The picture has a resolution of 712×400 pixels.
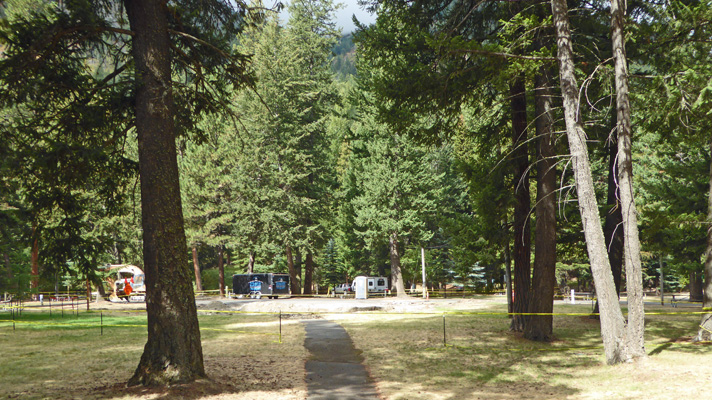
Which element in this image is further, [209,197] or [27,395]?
[209,197]

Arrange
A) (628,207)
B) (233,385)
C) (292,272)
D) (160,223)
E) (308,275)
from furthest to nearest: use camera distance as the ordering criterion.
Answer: (308,275)
(292,272)
(628,207)
(233,385)
(160,223)

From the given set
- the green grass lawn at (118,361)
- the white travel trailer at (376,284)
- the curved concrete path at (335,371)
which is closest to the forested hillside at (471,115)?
the green grass lawn at (118,361)

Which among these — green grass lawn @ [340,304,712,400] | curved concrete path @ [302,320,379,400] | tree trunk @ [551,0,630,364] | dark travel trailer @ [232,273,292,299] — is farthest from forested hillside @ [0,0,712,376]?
dark travel trailer @ [232,273,292,299]

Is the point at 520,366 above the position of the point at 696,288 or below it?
above

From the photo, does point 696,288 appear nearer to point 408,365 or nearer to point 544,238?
point 544,238

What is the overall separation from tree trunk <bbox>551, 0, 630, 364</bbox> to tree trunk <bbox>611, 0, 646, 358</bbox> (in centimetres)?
28

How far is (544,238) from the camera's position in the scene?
1352 cm

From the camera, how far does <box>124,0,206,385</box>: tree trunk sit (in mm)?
8369

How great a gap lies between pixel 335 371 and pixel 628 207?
704 centimetres

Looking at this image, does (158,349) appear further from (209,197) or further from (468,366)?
(209,197)

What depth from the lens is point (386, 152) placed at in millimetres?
38250

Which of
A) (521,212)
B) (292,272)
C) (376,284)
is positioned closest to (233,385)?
(521,212)

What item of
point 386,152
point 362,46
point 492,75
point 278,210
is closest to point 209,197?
point 278,210

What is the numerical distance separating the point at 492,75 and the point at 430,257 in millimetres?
30843
